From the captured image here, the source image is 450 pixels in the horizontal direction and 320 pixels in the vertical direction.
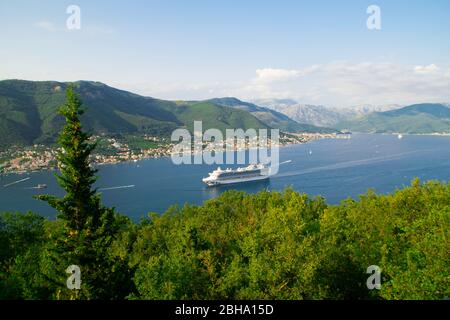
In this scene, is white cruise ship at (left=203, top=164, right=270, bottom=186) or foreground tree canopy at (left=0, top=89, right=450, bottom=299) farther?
white cruise ship at (left=203, top=164, right=270, bottom=186)

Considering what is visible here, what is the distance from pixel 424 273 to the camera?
474 inches

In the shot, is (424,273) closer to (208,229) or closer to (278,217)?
(278,217)

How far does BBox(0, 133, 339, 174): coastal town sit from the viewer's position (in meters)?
117

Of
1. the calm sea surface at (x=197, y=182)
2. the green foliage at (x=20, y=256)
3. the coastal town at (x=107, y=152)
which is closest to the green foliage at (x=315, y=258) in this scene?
the green foliage at (x=20, y=256)

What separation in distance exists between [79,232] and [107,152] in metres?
139

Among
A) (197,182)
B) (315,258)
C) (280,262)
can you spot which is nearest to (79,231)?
(280,262)

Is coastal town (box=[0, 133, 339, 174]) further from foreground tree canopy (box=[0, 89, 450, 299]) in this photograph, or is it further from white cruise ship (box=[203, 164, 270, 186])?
foreground tree canopy (box=[0, 89, 450, 299])

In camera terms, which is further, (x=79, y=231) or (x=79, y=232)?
(x=79, y=231)

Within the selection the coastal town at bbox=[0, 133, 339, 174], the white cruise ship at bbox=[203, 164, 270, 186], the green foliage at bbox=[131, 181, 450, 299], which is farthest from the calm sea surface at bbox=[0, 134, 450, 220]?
the green foliage at bbox=[131, 181, 450, 299]

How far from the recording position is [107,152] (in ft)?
488

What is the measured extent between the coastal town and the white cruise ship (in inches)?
1492

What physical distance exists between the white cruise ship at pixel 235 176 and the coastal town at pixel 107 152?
37905 mm

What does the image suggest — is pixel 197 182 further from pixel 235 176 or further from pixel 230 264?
pixel 230 264
